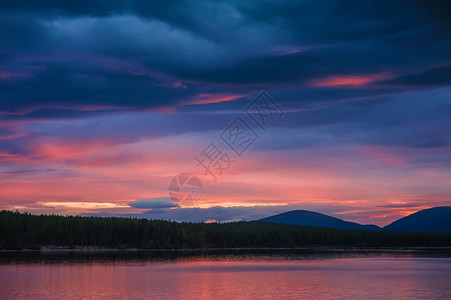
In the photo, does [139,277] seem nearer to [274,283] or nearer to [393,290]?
[274,283]

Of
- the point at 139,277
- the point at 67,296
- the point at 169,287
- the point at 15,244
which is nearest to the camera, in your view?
the point at 67,296

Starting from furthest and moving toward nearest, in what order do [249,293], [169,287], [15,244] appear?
[15,244]
[169,287]
[249,293]

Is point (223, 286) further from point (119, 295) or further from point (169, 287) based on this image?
point (119, 295)

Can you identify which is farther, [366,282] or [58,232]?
[58,232]

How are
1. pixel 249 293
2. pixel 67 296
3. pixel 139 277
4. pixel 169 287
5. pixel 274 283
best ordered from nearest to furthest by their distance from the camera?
pixel 67 296, pixel 249 293, pixel 169 287, pixel 274 283, pixel 139 277

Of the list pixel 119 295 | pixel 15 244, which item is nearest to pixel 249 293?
pixel 119 295

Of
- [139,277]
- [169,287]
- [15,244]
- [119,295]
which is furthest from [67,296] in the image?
[15,244]

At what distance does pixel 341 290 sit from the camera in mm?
65938

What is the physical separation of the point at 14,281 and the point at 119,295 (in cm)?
1875

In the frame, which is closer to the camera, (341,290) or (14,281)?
(341,290)

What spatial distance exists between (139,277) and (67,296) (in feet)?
80.9

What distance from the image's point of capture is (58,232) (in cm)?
19925

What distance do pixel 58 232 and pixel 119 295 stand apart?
487ft

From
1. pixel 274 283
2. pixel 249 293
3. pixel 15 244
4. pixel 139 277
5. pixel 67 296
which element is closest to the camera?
pixel 67 296
